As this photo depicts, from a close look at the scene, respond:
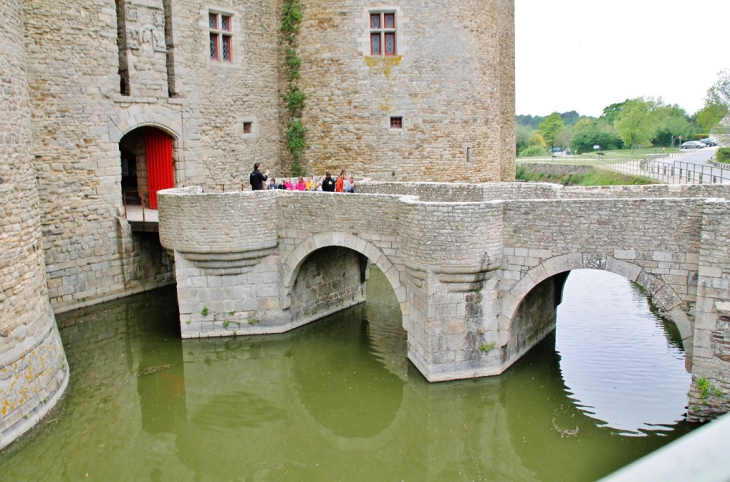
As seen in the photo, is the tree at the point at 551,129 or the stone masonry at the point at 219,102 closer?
the stone masonry at the point at 219,102

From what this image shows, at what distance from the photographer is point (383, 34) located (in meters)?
18.6

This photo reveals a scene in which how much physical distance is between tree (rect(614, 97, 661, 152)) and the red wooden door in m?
39.0

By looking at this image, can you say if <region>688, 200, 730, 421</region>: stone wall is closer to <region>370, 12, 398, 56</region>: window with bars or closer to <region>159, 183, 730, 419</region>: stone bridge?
<region>159, 183, 730, 419</region>: stone bridge

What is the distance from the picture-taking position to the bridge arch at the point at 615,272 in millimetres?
9430

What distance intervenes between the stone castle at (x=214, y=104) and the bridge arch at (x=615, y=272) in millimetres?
8958

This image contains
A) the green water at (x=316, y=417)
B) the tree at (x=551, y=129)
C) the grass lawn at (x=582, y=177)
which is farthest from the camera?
the tree at (x=551, y=129)

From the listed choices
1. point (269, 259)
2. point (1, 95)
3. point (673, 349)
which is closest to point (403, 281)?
point (269, 259)

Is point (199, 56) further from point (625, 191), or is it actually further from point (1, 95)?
point (625, 191)

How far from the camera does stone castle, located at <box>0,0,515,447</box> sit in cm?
1493

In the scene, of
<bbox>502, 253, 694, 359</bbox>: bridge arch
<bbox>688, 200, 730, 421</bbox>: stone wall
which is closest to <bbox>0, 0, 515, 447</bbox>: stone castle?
<bbox>502, 253, 694, 359</bbox>: bridge arch

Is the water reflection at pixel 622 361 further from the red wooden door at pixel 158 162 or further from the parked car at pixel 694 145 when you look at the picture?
the parked car at pixel 694 145

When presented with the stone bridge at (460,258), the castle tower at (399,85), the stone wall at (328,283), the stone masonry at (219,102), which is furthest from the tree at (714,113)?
the stone wall at (328,283)

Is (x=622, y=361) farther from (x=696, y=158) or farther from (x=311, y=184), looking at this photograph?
(x=696, y=158)

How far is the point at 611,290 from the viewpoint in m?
17.5
